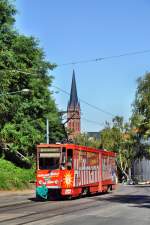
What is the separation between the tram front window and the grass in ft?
46.1

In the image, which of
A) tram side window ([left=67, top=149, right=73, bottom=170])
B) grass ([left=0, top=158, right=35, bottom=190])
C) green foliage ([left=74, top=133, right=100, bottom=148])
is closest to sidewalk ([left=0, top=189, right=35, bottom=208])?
grass ([left=0, top=158, right=35, bottom=190])

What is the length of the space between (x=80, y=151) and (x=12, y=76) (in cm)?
1745

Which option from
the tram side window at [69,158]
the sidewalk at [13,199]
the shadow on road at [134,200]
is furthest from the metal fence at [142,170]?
the tram side window at [69,158]

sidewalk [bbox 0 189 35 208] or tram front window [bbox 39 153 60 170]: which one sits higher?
tram front window [bbox 39 153 60 170]

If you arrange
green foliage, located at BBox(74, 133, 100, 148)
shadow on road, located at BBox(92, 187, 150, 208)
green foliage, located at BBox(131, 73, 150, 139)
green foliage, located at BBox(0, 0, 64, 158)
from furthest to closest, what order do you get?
green foliage, located at BBox(74, 133, 100, 148) < green foliage, located at BBox(131, 73, 150, 139) < green foliage, located at BBox(0, 0, 64, 158) < shadow on road, located at BBox(92, 187, 150, 208)

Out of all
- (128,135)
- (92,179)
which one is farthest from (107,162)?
(128,135)

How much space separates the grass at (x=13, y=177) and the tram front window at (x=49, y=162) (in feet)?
46.1

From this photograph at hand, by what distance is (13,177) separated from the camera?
162 ft

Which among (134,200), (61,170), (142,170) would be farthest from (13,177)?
(142,170)

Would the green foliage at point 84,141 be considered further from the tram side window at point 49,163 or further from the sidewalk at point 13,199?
the tram side window at point 49,163

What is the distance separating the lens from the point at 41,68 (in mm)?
62219

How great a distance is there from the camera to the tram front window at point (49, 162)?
1309 inches

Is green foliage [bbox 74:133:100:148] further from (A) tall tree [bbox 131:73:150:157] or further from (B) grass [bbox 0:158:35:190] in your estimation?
(B) grass [bbox 0:158:35:190]

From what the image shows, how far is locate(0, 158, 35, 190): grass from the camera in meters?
47.6
